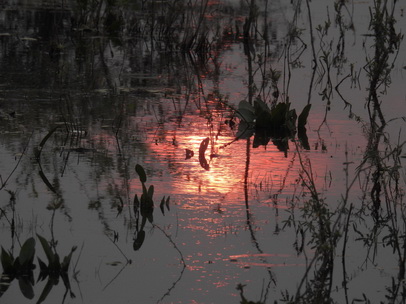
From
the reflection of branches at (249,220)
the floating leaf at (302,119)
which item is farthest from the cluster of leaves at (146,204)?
the floating leaf at (302,119)

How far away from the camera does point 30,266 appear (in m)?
4.20

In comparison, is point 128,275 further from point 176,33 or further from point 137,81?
point 176,33

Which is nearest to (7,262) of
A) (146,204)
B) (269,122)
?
(146,204)

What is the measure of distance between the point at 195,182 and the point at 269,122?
1905 mm

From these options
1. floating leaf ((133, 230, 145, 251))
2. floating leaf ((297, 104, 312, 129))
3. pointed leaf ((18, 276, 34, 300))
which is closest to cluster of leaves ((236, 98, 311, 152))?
floating leaf ((297, 104, 312, 129))

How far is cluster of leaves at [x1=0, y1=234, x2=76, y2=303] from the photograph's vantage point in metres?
4.12

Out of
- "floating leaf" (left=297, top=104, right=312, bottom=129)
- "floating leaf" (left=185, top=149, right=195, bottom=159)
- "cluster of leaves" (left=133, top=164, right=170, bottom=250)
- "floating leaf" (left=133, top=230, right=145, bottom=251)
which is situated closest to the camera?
"floating leaf" (left=133, top=230, right=145, bottom=251)

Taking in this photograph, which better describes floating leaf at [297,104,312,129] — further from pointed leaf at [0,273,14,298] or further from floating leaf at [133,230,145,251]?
pointed leaf at [0,273,14,298]

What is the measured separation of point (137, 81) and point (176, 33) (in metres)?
5.11

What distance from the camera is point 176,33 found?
15.4 meters

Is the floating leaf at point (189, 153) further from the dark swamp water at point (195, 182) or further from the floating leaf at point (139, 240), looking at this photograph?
the floating leaf at point (139, 240)

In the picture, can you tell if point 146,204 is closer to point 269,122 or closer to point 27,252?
point 27,252

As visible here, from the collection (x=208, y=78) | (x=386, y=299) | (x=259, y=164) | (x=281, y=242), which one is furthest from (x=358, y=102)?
(x=386, y=299)

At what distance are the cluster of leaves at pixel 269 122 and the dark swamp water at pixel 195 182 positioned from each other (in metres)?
0.02
